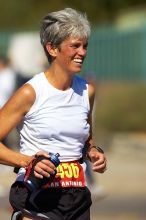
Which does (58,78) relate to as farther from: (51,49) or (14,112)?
(14,112)

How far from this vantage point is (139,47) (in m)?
26.0

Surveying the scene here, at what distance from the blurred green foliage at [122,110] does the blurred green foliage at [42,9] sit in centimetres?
1370

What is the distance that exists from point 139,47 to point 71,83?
20.0 meters

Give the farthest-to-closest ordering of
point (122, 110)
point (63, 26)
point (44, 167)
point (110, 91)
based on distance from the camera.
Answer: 1. point (110, 91)
2. point (122, 110)
3. point (63, 26)
4. point (44, 167)

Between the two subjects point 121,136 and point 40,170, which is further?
point 121,136

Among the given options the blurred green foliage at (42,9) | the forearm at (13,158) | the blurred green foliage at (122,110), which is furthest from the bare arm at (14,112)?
the blurred green foliage at (42,9)

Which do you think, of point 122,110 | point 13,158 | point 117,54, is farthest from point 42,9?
point 13,158

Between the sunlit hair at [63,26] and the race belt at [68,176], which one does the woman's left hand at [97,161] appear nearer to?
the race belt at [68,176]

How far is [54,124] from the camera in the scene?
5926mm

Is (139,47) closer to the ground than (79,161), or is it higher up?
closer to the ground

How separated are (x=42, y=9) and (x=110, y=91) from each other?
16.5 m

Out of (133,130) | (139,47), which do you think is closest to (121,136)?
(133,130)

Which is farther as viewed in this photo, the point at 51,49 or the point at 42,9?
the point at 42,9

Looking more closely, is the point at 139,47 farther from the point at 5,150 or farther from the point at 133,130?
the point at 5,150
